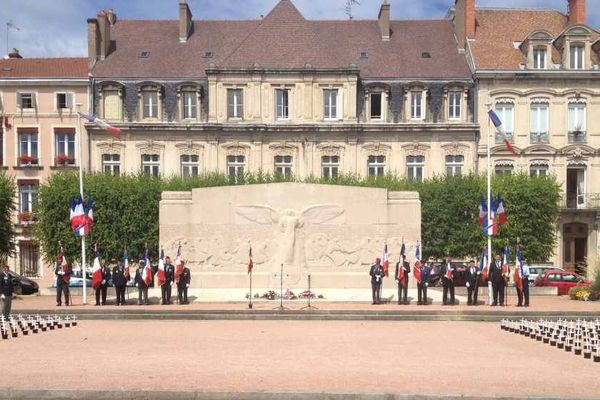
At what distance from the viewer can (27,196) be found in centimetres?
4616

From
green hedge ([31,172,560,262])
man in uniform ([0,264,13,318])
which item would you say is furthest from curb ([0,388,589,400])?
green hedge ([31,172,560,262])

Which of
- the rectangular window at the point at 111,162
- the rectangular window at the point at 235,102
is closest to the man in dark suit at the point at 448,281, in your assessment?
the rectangular window at the point at 235,102

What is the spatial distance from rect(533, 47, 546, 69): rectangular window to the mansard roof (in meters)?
4.20

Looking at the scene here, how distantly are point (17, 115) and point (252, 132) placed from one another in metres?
15.0

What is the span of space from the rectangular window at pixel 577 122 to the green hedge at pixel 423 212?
7435 millimetres

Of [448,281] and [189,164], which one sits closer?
[448,281]

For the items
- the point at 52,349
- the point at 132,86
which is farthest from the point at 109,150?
the point at 52,349

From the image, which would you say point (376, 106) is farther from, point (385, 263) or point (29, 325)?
point (29, 325)

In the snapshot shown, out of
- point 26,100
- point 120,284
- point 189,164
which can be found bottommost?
point 120,284

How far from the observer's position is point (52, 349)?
48.8 ft

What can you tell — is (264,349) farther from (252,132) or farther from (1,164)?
(1,164)

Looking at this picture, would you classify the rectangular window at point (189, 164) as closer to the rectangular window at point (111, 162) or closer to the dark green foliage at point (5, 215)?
the rectangular window at point (111, 162)

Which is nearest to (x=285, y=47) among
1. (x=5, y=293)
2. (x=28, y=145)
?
(x=28, y=145)

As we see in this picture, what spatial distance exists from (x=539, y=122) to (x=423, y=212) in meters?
12.0
